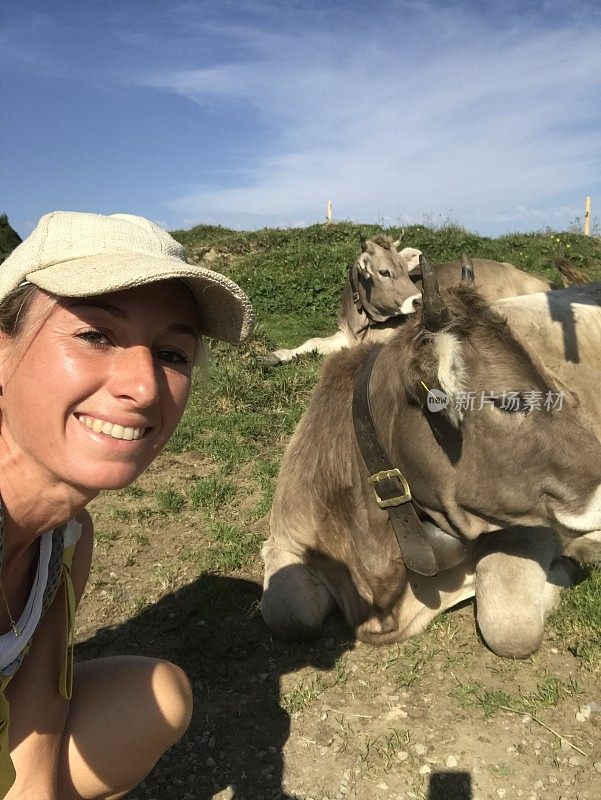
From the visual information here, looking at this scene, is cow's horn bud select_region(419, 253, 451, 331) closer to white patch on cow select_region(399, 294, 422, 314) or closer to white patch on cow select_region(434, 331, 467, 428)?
white patch on cow select_region(434, 331, 467, 428)

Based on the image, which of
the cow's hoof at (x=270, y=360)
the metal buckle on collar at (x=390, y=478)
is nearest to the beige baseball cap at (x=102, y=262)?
the metal buckle on collar at (x=390, y=478)

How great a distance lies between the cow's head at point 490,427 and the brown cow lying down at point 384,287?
683 centimetres

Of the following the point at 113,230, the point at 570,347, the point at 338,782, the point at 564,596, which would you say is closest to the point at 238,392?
the point at 570,347

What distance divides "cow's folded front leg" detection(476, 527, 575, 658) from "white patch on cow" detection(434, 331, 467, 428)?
99cm

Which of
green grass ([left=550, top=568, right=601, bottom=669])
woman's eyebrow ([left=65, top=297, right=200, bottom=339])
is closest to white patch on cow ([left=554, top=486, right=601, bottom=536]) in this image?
green grass ([left=550, top=568, right=601, bottom=669])

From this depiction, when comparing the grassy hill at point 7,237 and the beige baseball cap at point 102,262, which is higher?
the grassy hill at point 7,237

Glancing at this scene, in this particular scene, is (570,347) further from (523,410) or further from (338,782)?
(338,782)

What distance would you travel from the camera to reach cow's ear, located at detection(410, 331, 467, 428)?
2.76 m

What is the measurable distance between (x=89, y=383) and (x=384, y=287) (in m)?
9.00

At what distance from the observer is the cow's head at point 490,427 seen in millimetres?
2836

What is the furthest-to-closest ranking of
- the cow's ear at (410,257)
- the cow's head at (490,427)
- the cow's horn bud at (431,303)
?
the cow's ear at (410,257) < the cow's head at (490,427) < the cow's horn bud at (431,303)

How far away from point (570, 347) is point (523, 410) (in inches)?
89.9

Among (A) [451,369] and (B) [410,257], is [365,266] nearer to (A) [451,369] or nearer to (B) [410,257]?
(B) [410,257]

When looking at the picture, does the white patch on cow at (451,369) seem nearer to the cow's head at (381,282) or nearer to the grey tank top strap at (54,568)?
the grey tank top strap at (54,568)
